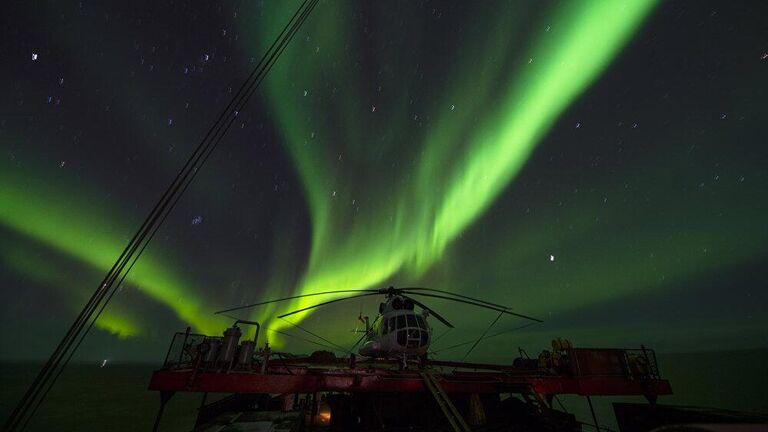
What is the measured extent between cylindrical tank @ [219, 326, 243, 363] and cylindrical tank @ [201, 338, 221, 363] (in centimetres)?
19

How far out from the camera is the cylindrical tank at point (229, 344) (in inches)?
508

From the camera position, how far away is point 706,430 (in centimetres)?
506

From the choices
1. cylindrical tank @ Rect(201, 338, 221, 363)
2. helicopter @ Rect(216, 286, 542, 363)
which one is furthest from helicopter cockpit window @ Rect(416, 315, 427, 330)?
cylindrical tank @ Rect(201, 338, 221, 363)

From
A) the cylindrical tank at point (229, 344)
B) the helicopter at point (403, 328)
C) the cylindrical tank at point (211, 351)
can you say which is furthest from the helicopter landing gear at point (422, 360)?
the cylindrical tank at point (211, 351)

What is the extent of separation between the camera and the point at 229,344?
1315cm

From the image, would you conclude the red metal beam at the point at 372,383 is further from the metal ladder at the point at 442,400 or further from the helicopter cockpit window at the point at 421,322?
the helicopter cockpit window at the point at 421,322

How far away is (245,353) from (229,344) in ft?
2.56

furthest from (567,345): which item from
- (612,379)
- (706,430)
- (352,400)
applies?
(706,430)

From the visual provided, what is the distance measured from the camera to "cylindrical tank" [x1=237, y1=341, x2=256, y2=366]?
1317 cm

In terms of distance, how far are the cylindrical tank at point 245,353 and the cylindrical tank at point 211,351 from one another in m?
0.92

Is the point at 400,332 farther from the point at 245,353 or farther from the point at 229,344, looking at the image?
the point at 229,344

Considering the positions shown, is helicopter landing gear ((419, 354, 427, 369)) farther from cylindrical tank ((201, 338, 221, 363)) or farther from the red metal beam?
cylindrical tank ((201, 338, 221, 363))

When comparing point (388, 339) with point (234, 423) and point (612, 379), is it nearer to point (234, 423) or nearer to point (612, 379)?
point (234, 423)

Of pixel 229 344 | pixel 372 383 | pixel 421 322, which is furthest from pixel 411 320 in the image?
pixel 229 344
